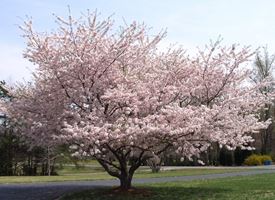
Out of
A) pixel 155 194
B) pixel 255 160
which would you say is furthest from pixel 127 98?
pixel 255 160

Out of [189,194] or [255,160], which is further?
[255,160]

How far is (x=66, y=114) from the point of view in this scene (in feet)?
55.7

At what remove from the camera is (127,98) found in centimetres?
1669

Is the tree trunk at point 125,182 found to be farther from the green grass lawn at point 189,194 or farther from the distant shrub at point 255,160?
the distant shrub at point 255,160

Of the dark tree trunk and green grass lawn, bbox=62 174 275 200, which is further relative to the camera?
the dark tree trunk

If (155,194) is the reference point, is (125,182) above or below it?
above

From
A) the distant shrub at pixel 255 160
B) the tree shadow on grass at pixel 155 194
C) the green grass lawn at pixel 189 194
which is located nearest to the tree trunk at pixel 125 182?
the tree shadow on grass at pixel 155 194

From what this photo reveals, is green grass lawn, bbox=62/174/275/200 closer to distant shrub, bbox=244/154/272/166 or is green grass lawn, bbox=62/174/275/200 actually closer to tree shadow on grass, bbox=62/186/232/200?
tree shadow on grass, bbox=62/186/232/200

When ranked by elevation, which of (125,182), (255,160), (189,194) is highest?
(255,160)

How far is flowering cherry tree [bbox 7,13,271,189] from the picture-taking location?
1647cm

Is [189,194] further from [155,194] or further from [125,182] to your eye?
[125,182]

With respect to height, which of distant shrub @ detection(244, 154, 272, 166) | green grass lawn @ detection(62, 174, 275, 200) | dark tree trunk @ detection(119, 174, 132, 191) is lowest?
green grass lawn @ detection(62, 174, 275, 200)

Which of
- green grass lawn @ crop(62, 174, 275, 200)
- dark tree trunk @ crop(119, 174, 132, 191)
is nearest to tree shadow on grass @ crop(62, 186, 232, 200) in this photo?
green grass lawn @ crop(62, 174, 275, 200)

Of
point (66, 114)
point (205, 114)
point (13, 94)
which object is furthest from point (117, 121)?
point (13, 94)
